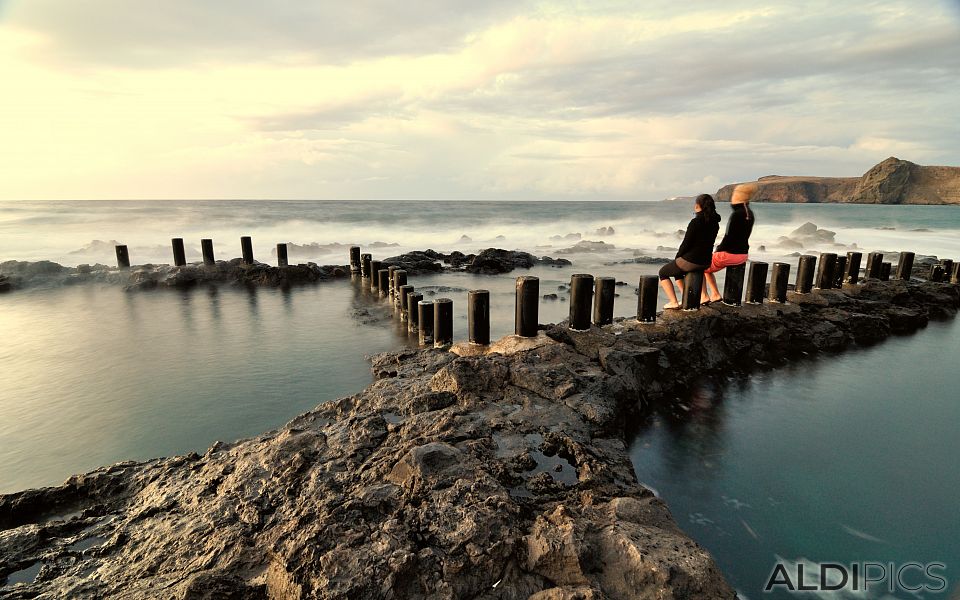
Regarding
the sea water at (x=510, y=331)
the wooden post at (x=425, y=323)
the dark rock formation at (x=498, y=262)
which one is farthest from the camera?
the dark rock formation at (x=498, y=262)

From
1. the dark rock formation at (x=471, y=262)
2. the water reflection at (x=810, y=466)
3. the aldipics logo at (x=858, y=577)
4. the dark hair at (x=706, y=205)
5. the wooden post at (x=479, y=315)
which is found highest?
the dark hair at (x=706, y=205)

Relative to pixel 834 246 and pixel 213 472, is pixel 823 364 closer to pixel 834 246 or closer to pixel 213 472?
pixel 213 472

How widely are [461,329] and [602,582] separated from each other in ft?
22.6

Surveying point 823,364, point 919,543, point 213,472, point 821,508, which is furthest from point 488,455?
point 823,364

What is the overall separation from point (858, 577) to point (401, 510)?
11.7 feet

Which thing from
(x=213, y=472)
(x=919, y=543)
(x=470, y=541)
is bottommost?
(x=919, y=543)

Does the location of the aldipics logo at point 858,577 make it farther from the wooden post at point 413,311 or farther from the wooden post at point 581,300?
the wooden post at point 413,311

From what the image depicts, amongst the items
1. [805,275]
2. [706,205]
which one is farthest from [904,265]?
[706,205]

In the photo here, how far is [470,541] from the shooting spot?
261 cm

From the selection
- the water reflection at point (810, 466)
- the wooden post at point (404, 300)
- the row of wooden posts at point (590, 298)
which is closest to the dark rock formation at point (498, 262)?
the row of wooden posts at point (590, 298)

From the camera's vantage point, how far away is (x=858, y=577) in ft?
11.7

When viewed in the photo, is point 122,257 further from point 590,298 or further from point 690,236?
point 690,236

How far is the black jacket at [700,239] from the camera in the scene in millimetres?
6852

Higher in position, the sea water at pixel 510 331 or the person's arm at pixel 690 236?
the person's arm at pixel 690 236
